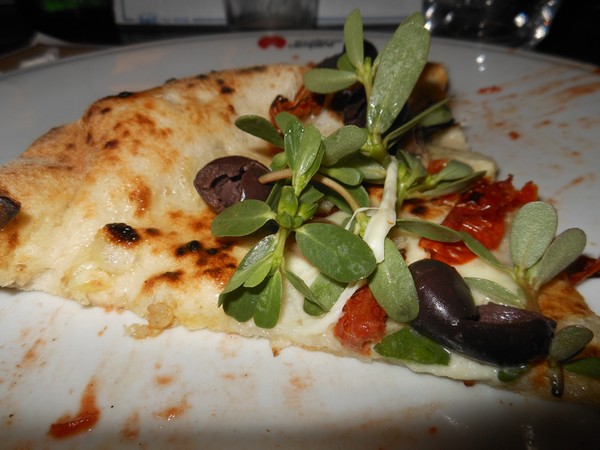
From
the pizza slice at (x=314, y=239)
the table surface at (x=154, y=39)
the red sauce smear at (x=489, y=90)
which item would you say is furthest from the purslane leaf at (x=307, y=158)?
the table surface at (x=154, y=39)

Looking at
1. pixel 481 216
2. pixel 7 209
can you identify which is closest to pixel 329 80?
pixel 481 216

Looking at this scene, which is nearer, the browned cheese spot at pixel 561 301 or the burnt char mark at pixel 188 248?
the browned cheese spot at pixel 561 301

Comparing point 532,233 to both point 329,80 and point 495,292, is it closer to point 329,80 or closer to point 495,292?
point 495,292

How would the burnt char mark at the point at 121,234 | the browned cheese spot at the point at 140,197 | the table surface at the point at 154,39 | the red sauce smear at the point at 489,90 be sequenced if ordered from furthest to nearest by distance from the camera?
the table surface at the point at 154,39
the red sauce smear at the point at 489,90
the browned cheese spot at the point at 140,197
the burnt char mark at the point at 121,234

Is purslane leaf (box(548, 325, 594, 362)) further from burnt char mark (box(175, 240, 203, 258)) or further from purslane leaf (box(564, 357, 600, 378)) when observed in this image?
burnt char mark (box(175, 240, 203, 258))

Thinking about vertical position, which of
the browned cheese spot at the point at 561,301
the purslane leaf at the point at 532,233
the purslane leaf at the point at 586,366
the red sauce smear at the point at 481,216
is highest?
the purslane leaf at the point at 532,233

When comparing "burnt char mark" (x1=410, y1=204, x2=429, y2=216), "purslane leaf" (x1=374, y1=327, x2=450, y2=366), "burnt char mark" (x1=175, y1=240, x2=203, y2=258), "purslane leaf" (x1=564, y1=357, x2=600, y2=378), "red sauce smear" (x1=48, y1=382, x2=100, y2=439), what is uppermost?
"burnt char mark" (x1=410, y1=204, x2=429, y2=216)

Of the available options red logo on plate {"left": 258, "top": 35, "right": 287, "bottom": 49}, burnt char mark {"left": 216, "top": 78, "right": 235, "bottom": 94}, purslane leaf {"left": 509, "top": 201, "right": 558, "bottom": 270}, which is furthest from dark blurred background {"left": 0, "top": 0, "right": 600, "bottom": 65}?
purslane leaf {"left": 509, "top": 201, "right": 558, "bottom": 270}

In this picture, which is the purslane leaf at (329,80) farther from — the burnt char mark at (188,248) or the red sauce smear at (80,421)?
the red sauce smear at (80,421)

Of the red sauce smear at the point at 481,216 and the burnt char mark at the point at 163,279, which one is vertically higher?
the red sauce smear at the point at 481,216
